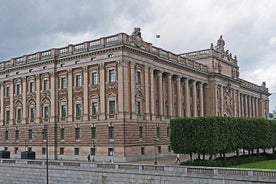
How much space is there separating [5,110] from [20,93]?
6.04m

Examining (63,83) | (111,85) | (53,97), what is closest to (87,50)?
(111,85)

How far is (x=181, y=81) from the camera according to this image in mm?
80938

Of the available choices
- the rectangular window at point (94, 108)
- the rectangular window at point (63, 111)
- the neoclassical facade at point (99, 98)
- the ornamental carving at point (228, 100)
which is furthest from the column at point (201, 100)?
the rectangular window at point (63, 111)

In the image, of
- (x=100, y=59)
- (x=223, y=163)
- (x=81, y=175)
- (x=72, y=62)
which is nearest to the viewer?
(x=81, y=175)

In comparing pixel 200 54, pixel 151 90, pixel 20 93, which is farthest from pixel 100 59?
pixel 200 54

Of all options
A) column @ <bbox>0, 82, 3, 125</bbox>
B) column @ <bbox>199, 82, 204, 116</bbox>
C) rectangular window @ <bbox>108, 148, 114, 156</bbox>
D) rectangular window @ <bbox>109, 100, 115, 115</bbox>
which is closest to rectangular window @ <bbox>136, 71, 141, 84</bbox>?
rectangular window @ <bbox>109, 100, 115, 115</bbox>

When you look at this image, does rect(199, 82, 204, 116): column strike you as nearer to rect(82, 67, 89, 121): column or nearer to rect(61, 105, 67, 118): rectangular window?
rect(82, 67, 89, 121): column

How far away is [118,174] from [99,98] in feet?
79.7

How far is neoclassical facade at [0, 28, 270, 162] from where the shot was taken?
199 ft

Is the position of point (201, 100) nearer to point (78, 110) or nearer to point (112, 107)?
point (112, 107)

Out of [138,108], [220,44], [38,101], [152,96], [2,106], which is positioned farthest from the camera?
[220,44]

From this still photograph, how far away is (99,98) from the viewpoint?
62.9 metres

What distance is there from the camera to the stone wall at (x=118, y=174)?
33.0 m

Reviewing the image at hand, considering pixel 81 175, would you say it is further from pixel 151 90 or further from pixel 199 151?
pixel 151 90
